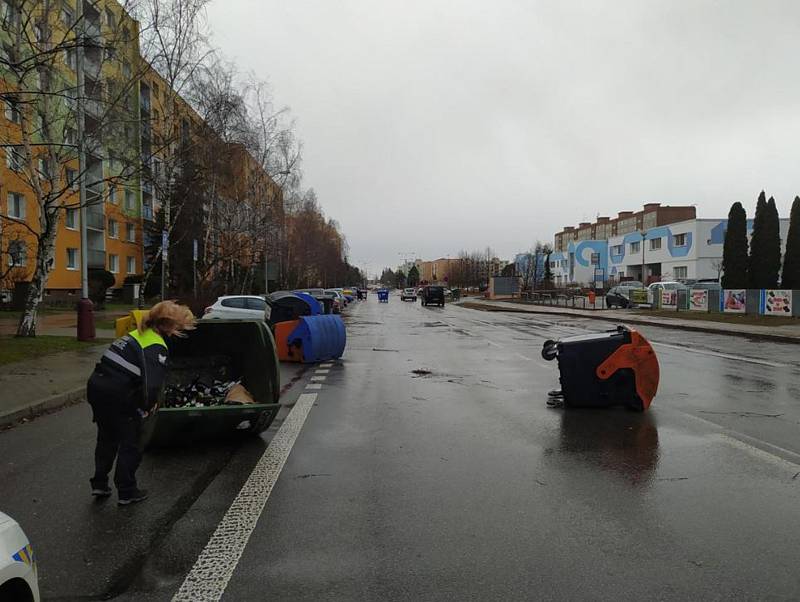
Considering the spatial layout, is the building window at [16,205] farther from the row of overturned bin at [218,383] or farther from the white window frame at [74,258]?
the row of overturned bin at [218,383]

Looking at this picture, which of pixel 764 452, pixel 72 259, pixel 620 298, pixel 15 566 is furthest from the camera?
pixel 620 298

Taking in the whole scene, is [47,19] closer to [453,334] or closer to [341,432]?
[341,432]

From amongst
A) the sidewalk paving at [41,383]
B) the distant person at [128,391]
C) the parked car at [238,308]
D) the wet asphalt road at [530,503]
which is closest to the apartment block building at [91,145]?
the sidewalk paving at [41,383]

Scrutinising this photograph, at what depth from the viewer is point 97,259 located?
40.7m

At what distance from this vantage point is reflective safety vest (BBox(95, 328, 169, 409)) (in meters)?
4.48

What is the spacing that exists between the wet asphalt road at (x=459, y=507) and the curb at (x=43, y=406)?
0.24 meters

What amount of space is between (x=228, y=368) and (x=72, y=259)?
35245 mm

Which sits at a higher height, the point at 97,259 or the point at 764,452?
the point at 97,259

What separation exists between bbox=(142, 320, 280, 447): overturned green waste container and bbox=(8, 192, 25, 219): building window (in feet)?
95.1

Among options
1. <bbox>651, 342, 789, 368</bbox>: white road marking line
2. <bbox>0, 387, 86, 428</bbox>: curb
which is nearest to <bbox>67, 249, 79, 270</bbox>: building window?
<bbox>0, 387, 86, 428</bbox>: curb

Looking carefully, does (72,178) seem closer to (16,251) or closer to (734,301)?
(16,251)

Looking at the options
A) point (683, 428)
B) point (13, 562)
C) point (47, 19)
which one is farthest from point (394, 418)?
point (47, 19)

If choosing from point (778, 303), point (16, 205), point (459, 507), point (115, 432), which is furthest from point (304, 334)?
point (778, 303)

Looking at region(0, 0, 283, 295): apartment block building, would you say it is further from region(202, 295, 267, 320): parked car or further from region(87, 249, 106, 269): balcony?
region(202, 295, 267, 320): parked car
